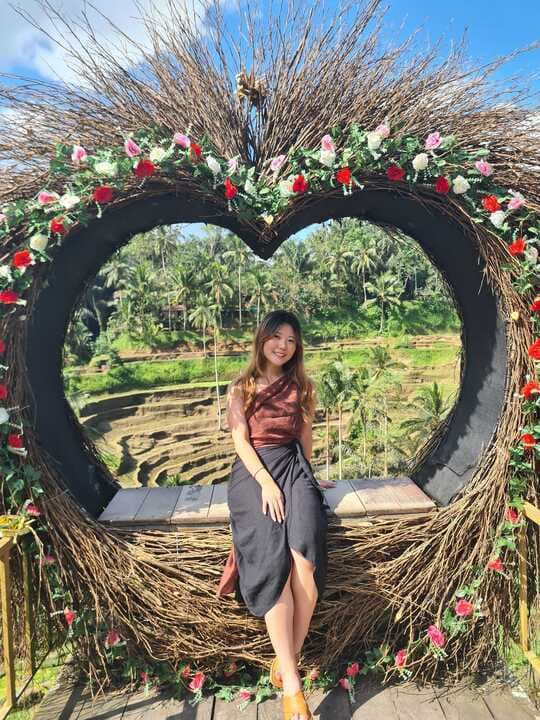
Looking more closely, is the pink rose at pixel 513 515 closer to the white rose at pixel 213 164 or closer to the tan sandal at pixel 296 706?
the tan sandal at pixel 296 706

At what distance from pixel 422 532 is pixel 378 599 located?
36 centimetres

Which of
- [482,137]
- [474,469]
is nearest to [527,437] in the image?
[474,469]

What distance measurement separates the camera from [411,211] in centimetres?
241

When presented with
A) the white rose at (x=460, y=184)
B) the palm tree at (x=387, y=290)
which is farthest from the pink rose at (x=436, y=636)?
the palm tree at (x=387, y=290)

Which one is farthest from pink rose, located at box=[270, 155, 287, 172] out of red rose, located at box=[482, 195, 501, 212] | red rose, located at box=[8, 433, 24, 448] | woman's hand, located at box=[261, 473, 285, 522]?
Answer: red rose, located at box=[8, 433, 24, 448]

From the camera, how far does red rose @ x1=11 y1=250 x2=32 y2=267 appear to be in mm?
1997

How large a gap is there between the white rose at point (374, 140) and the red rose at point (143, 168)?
843 mm

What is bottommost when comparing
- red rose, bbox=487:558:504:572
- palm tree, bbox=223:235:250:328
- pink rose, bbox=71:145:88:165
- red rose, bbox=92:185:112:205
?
red rose, bbox=487:558:504:572

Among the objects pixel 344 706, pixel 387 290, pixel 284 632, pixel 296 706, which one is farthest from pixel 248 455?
pixel 387 290

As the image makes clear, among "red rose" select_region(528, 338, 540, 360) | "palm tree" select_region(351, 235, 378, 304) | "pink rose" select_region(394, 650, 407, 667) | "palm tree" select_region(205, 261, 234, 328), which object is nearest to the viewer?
"red rose" select_region(528, 338, 540, 360)

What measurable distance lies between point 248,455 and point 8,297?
1.14 m

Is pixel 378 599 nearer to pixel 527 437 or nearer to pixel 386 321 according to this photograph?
pixel 527 437

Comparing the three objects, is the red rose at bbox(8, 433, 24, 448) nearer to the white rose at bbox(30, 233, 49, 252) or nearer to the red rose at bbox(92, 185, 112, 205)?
the white rose at bbox(30, 233, 49, 252)

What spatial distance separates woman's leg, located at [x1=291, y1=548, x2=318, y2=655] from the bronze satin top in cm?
48
